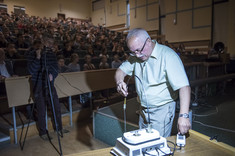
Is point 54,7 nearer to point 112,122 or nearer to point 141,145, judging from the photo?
point 112,122

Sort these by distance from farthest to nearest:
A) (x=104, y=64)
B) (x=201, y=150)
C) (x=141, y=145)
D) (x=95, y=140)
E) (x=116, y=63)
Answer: (x=116, y=63)
(x=104, y=64)
(x=95, y=140)
(x=201, y=150)
(x=141, y=145)

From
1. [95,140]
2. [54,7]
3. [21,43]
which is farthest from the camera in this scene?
[54,7]

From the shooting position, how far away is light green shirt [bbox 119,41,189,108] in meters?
1.05

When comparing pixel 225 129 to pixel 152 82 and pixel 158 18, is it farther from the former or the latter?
pixel 158 18

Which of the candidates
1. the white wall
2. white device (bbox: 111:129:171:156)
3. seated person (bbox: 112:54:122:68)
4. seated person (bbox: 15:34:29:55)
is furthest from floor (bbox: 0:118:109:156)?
the white wall

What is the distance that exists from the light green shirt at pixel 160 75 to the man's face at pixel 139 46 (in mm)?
49

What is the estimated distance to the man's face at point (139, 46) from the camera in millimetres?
1057

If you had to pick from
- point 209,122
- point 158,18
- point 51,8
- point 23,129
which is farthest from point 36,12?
point 209,122

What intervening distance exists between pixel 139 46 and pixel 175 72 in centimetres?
23

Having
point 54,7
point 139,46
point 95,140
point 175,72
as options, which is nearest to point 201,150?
point 175,72

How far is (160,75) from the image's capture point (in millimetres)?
1139

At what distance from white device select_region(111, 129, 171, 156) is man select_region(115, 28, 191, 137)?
0.55 feet

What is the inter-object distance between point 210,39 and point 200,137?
8260 mm

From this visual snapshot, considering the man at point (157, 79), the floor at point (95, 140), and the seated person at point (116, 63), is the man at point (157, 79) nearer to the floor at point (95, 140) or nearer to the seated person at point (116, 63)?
the floor at point (95, 140)
